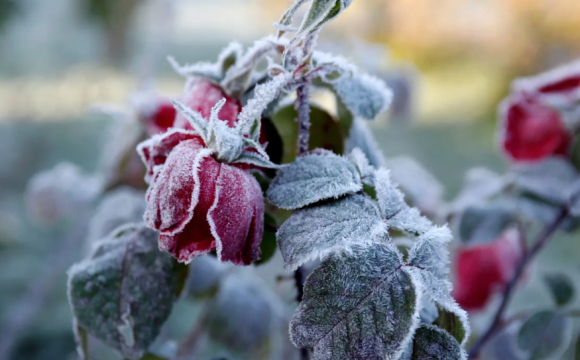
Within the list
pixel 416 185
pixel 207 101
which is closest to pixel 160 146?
pixel 207 101

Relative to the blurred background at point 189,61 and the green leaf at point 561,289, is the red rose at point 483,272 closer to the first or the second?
the green leaf at point 561,289

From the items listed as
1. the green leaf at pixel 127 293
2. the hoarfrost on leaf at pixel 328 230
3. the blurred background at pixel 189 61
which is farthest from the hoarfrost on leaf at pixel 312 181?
the blurred background at pixel 189 61

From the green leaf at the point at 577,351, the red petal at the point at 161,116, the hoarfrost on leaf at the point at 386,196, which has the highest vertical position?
the hoarfrost on leaf at the point at 386,196

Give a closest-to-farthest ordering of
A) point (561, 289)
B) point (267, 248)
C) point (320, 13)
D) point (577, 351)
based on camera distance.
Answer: point (320, 13), point (267, 248), point (577, 351), point (561, 289)

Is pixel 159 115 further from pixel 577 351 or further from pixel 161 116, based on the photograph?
pixel 577 351

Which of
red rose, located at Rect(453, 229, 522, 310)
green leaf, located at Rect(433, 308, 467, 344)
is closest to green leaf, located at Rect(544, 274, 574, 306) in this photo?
red rose, located at Rect(453, 229, 522, 310)

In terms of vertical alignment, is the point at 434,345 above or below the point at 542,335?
above

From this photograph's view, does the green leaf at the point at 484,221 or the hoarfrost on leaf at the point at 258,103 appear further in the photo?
the green leaf at the point at 484,221

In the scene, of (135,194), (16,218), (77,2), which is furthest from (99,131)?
(135,194)
